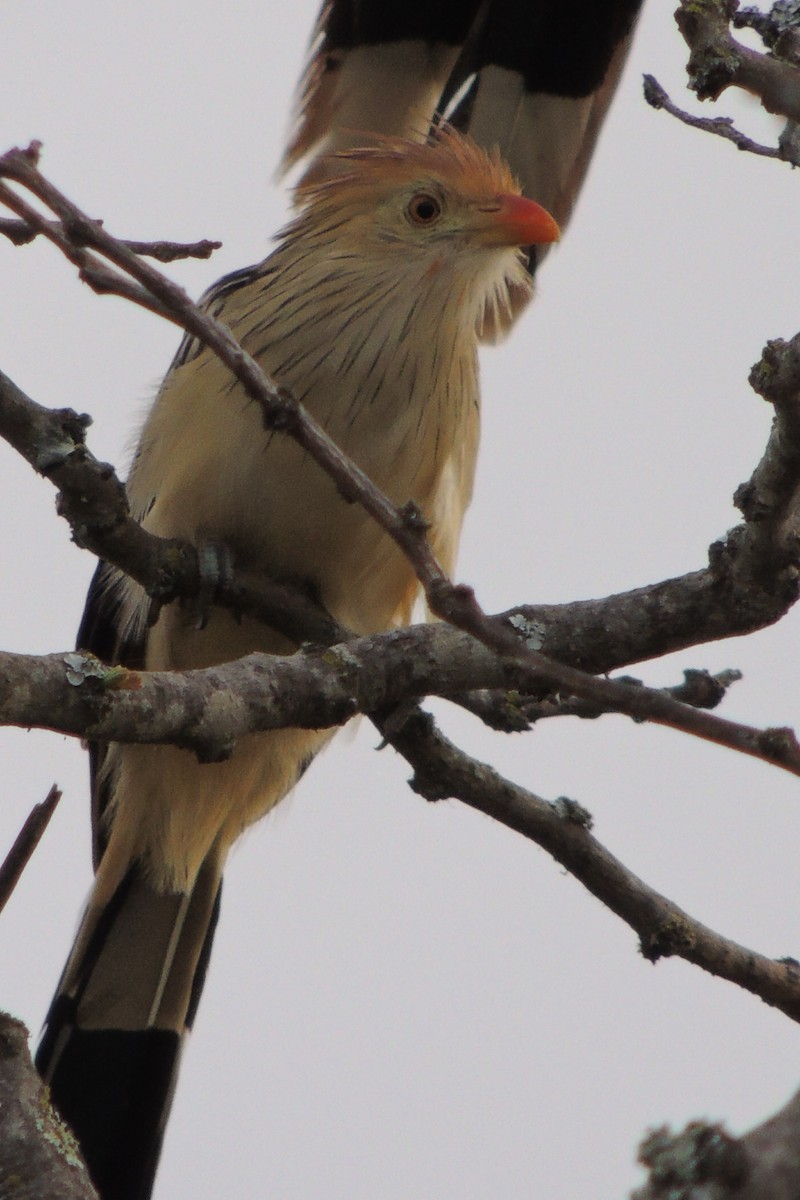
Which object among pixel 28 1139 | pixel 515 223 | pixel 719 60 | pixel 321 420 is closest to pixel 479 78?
pixel 515 223

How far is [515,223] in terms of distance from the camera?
4219mm

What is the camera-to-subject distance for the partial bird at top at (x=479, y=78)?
439 centimetres

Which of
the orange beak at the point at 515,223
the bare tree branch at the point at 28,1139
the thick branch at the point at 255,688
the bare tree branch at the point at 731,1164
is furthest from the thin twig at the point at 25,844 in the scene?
the orange beak at the point at 515,223

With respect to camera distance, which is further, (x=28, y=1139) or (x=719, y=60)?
(x=719, y=60)

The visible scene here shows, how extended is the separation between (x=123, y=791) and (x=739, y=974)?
2.02m

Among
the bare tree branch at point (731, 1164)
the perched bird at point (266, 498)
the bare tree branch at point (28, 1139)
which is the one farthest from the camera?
the perched bird at point (266, 498)

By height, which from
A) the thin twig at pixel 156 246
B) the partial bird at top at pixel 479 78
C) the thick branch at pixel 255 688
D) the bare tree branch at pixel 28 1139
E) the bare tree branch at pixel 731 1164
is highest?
the partial bird at top at pixel 479 78

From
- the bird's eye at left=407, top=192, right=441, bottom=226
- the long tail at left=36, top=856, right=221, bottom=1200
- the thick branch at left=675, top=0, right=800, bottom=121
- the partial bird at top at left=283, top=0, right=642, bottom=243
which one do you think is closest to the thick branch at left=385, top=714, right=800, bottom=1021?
the long tail at left=36, top=856, right=221, bottom=1200

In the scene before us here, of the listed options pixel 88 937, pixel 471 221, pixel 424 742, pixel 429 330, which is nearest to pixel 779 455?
pixel 424 742

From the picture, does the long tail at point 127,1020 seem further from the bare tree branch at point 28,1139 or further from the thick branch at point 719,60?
the thick branch at point 719,60

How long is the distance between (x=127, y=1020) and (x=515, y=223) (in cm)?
250

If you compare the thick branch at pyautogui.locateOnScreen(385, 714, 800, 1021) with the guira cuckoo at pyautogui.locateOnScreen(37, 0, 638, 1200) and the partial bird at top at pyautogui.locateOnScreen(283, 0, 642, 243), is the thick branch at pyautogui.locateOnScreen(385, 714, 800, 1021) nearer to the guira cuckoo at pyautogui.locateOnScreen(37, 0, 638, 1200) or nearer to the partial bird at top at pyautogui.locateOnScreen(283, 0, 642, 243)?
the guira cuckoo at pyautogui.locateOnScreen(37, 0, 638, 1200)

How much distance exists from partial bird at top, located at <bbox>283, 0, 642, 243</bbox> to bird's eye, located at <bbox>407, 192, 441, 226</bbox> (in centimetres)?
29

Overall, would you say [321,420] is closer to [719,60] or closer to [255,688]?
[255,688]
